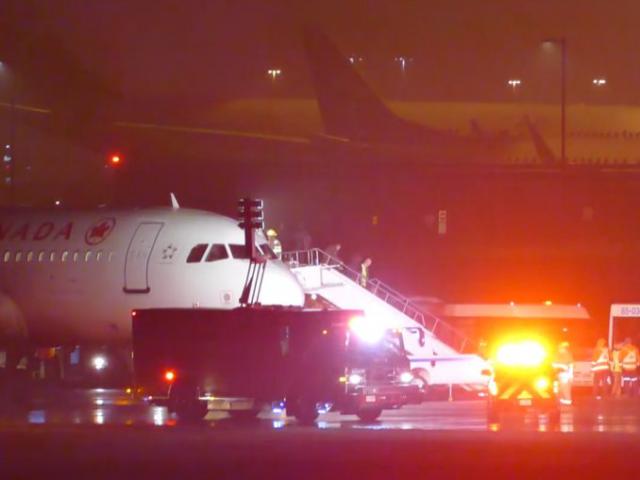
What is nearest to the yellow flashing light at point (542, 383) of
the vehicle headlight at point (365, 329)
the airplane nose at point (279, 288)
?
the vehicle headlight at point (365, 329)

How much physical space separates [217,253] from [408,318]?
1090cm

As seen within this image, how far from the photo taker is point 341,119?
7300 cm

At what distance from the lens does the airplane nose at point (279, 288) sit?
115ft

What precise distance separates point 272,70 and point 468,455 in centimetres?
5609

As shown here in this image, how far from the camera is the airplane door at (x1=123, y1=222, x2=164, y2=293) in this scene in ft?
117

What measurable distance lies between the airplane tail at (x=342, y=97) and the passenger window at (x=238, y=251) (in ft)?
122

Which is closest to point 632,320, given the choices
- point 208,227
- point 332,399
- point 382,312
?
point 382,312

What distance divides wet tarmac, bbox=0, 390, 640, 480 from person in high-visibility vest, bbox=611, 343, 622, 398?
8.27 m

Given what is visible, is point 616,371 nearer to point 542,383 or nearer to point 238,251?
point 542,383

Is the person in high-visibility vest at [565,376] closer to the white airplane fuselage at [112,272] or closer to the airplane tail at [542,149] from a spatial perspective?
the white airplane fuselage at [112,272]

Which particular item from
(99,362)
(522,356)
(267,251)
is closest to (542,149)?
(99,362)

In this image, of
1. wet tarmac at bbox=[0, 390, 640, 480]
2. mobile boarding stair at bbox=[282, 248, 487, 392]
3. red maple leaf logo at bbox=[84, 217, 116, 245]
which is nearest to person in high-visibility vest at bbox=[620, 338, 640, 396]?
mobile boarding stair at bbox=[282, 248, 487, 392]

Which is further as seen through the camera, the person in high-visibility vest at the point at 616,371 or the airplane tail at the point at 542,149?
the airplane tail at the point at 542,149

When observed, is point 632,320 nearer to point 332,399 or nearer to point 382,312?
point 382,312
